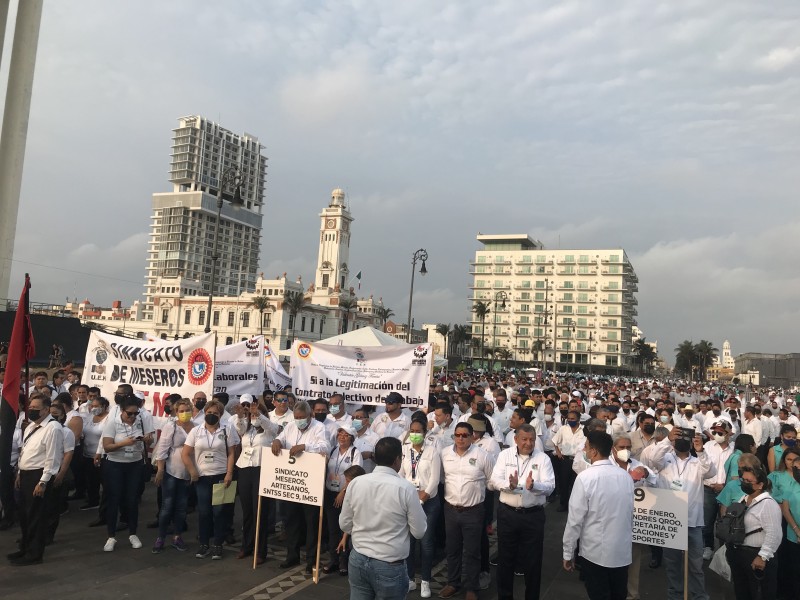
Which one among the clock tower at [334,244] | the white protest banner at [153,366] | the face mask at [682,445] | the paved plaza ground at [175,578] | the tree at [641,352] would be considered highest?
the clock tower at [334,244]

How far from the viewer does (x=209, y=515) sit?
7203 mm

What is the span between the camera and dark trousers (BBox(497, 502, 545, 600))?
567 cm

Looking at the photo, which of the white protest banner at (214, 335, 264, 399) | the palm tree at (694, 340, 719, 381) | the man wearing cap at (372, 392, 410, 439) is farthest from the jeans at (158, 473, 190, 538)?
the palm tree at (694, 340, 719, 381)

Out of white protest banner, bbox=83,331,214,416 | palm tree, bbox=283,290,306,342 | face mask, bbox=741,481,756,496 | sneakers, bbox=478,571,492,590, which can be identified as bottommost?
sneakers, bbox=478,571,492,590

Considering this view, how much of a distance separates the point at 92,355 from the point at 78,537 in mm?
4083

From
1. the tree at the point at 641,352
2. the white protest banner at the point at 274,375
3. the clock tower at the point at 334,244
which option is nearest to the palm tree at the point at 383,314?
the clock tower at the point at 334,244

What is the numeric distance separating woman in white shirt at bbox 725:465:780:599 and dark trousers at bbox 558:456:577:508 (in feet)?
16.7

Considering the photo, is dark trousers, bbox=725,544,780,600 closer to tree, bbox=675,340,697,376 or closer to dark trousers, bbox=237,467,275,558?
dark trousers, bbox=237,467,275,558

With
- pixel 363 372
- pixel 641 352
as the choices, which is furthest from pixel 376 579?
pixel 641 352

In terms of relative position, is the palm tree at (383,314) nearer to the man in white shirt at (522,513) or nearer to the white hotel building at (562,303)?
the white hotel building at (562,303)

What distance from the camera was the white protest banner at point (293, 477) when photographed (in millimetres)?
6551

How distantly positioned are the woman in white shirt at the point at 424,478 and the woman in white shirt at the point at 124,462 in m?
3.50

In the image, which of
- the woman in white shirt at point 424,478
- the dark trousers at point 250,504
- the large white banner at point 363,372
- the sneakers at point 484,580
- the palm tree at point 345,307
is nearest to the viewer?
the woman in white shirt at point 424,478

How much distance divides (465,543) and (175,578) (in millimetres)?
3171
